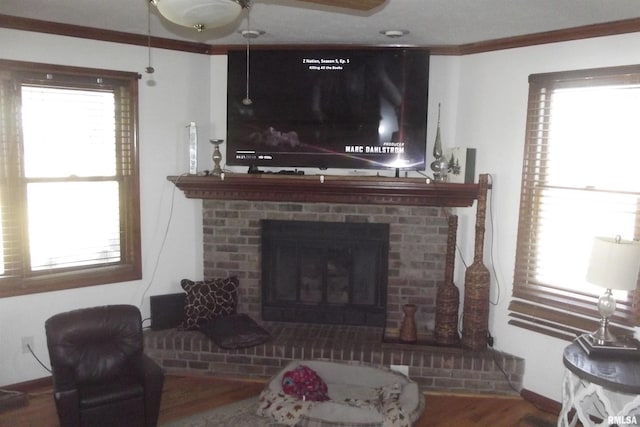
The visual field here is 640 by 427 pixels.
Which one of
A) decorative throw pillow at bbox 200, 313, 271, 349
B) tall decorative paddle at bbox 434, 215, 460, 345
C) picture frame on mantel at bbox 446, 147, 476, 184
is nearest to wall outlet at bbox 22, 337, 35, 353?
decorative throw pillow at bbox 200, 313, 271, 349

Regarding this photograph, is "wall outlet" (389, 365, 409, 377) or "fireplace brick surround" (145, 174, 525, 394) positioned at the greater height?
"fireplace brick surround" (145, 174, 525, 394)

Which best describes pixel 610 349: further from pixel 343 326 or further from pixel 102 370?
pixel 102 370

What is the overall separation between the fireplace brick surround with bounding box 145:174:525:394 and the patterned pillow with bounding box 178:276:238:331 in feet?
0.42

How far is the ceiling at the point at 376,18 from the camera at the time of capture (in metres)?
2.78

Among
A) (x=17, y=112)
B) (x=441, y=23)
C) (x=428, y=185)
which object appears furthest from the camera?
(x=428, y=185)

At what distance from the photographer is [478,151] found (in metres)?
3.80

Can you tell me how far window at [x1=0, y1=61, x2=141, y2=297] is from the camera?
3.39 m

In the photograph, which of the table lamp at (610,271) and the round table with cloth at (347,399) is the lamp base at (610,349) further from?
the round table with cloth at (347,399)

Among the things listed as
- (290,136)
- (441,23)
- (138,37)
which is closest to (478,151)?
(441,23)

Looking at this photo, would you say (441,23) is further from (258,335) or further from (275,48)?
(258,335)

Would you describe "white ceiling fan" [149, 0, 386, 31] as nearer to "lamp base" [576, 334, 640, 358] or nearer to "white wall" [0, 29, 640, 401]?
"white wall" [0, 29, 640, 401]

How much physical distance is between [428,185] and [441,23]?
3.52 ft

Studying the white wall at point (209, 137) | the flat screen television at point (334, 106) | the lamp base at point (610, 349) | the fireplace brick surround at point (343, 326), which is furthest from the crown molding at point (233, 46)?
the lamp base at point (610, 349)

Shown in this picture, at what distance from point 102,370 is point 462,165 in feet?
8.68
